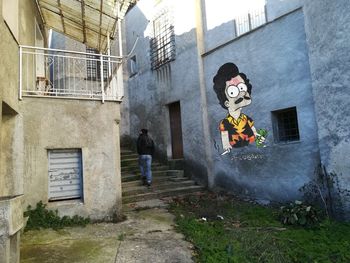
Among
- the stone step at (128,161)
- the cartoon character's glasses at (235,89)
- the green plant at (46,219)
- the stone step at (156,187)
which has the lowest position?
the green plant at (46,219)

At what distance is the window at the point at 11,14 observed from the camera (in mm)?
5848

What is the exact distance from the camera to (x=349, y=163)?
6.33 metres

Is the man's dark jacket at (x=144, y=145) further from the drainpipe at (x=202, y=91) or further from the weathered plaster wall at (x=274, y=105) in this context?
the weathered plaster wall at (x=274, y=105)

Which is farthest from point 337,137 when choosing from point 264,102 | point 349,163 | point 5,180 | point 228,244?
point 5,180

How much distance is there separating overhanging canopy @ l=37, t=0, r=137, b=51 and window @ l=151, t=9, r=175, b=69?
2.49m

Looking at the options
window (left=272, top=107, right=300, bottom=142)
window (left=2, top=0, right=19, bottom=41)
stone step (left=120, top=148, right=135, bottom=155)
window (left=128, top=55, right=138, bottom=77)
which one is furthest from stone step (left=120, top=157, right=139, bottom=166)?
window (left=2, top=0, right=19, bottom=41)

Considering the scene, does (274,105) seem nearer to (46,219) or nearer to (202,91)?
(202,91)

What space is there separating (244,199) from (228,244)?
144 inches

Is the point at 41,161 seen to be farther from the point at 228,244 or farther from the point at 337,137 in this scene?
the point at 337,137

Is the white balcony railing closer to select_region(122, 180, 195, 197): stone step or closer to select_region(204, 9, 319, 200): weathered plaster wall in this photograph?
select_region(122, 180, 195, 197): stone step

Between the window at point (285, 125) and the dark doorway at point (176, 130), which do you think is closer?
the window at point (285, 125)

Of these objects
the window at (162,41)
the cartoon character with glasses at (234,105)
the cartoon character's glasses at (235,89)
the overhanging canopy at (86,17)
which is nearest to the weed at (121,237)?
the cartoon character with glasses at (234,105)

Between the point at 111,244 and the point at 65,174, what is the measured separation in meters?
2.07

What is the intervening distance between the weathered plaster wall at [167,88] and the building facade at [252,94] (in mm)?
35
